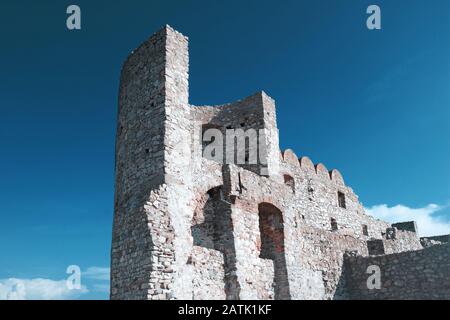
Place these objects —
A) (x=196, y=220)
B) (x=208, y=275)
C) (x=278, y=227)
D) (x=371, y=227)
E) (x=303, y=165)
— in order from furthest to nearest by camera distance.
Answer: (x=371, y=227)
(x=303, y=165)
(x=278, y=227)
(x=196, y=220)
(x=208, y=275)

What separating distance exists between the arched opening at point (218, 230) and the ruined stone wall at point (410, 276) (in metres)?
6.18

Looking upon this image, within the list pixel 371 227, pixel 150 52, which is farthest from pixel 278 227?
pixel 371 227

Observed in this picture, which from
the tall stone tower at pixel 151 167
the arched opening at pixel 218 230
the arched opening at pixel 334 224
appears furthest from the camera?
the arched opening at pixel 334 224

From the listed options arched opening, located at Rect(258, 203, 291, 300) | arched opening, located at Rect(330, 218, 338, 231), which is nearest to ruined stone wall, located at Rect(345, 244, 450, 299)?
arched opening, located at Rect(258, 203, 291, 300)

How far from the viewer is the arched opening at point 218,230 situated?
12008 mm

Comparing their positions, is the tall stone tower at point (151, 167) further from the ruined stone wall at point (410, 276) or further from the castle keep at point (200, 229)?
the ruined stone wall at point (410, 276)

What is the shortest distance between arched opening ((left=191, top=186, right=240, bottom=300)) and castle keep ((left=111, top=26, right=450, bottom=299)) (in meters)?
0.03

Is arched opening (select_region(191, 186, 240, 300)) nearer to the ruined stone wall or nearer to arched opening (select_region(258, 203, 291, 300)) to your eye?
arched opening (select_region(258, 203, 291, 300))

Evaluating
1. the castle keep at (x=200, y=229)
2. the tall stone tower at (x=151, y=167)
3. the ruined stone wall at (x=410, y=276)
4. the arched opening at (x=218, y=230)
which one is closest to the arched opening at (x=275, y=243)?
the castle keep at (x=200, y=229)

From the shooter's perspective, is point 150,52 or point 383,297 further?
point 383,297

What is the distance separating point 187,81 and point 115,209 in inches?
169

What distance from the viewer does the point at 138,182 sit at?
1225 centimetres

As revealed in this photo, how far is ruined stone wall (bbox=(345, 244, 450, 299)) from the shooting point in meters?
14.1
